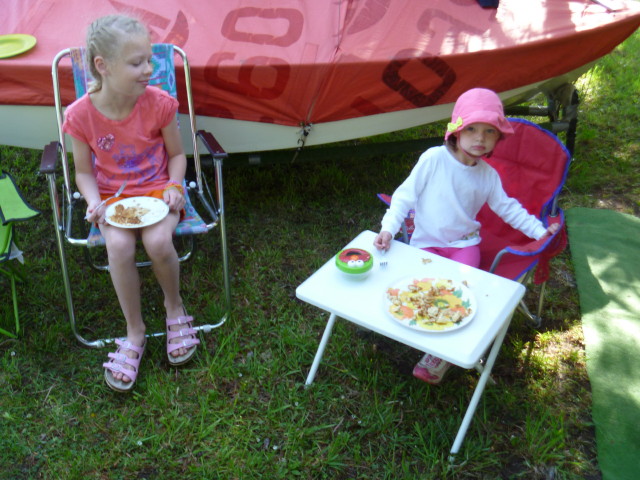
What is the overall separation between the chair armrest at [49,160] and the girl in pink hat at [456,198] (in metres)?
1.35

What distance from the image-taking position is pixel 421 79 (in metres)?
3.16

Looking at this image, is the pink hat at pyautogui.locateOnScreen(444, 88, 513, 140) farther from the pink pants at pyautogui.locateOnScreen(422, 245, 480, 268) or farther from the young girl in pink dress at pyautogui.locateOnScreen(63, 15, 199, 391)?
the young girl in pink dress at pyautogui.locateOnScreen(63, 15, 199, 391)

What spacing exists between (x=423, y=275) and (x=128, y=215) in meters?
1.23

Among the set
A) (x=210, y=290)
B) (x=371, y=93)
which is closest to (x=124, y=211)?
(x=210, y=290)

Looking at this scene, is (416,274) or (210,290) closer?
(416,274)

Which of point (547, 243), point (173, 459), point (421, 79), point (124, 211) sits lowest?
point (173, 459)

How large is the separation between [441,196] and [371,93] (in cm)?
86

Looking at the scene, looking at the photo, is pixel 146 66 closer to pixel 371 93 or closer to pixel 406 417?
pixel 371 93

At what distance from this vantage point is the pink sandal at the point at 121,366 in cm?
248

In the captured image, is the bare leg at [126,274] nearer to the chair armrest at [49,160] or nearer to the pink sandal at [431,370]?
the chair armrest at [49,160]

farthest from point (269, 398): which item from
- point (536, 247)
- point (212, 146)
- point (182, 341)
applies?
point (536, 247)

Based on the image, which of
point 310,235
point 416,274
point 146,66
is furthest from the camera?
point 310,235

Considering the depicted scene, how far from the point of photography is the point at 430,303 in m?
2.04

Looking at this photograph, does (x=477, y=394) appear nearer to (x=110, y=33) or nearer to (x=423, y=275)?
(x=423, y=275)
